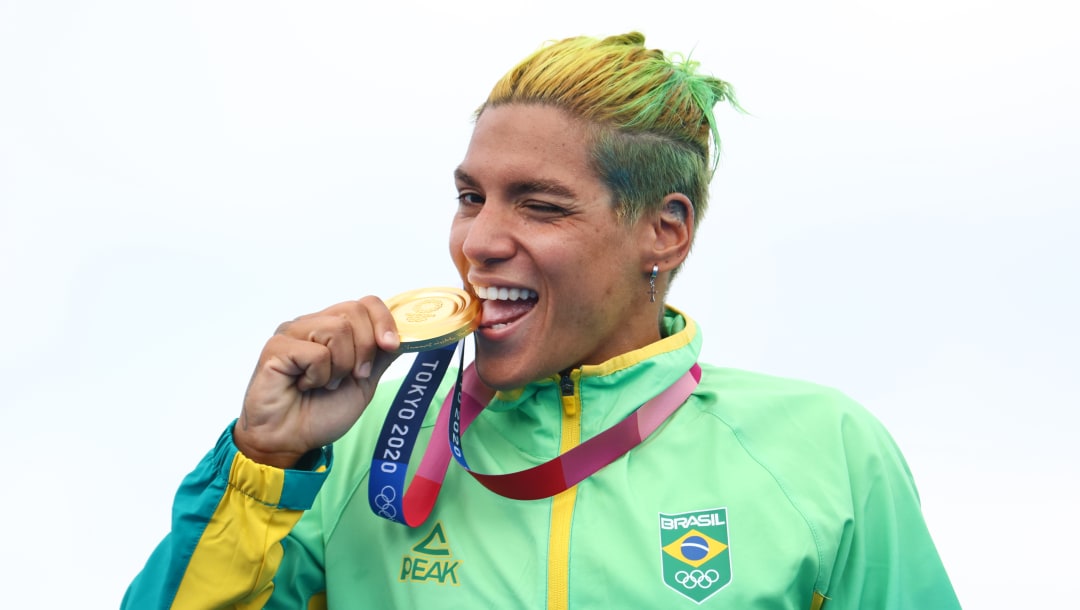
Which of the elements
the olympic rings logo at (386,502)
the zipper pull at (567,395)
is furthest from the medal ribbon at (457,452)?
the zipper pull at (567,395)

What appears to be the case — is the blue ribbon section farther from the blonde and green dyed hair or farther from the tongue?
the blonde and green dyed hair

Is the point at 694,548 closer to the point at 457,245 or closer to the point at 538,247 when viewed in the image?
the point at 538,247

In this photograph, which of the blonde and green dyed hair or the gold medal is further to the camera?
the blonde and green dyed hair

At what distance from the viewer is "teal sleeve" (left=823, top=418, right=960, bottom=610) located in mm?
3553

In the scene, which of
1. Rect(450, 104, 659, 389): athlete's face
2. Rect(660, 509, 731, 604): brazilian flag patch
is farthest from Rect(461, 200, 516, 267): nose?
Rect(660, 509, 731, 604): brazilian flag patch

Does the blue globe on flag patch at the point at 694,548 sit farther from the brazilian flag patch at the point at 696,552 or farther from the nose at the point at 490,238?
the nose at the point at 490,238

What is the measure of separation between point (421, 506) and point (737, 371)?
112 cm

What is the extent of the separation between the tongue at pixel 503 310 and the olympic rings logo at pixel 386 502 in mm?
547

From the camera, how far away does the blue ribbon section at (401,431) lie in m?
3.58

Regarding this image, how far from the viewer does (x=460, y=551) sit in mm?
3551

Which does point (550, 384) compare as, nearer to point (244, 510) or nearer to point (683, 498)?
point (683, 498)

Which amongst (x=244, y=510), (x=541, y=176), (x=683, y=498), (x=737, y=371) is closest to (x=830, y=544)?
(x=683, y=498)

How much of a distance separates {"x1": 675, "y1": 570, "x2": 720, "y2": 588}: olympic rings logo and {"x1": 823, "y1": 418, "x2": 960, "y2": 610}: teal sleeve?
363 millimetres

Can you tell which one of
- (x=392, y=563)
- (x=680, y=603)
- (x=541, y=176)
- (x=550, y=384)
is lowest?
(x=392, y=563)
